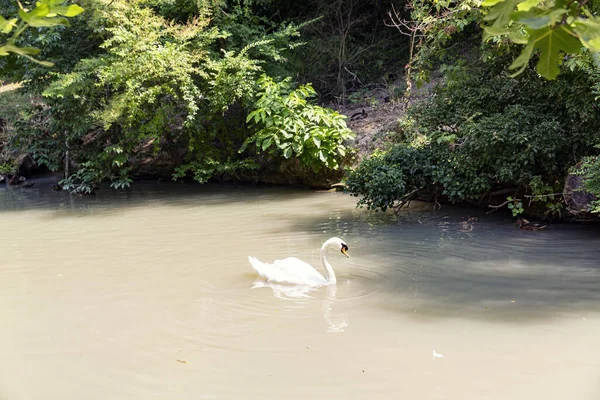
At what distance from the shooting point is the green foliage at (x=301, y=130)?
14781mm

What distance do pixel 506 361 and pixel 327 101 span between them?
47.8 ft

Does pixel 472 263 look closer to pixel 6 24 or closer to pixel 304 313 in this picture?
pixel 304 313

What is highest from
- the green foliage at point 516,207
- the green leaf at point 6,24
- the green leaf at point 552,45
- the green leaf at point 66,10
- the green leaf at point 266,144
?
the green leaf at point 66,10

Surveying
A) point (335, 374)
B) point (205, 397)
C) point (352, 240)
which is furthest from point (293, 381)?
point (352, 240)

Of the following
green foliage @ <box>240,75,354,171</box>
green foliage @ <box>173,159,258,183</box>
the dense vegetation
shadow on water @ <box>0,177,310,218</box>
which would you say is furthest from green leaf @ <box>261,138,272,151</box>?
green foliage @ <box>173,159,258,183</box>

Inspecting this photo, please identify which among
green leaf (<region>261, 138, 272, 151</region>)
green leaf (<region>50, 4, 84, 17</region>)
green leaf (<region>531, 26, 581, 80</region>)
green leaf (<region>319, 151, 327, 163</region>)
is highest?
green leaf (<region>50, 4, 84, 17</region>)

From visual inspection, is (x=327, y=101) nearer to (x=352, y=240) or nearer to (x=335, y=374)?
(x=352, y=240)

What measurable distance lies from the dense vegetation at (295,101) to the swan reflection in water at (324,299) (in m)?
3.50

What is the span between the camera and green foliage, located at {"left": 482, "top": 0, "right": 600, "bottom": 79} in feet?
5.44

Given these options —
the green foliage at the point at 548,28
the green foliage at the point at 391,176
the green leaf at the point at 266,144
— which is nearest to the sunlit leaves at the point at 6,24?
the green foliage at the point at 548,28

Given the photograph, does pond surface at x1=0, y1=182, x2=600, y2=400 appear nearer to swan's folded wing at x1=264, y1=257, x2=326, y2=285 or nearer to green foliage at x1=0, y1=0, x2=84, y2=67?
swan's folded wing at x1=264, y1=257, x2=326, y2=285

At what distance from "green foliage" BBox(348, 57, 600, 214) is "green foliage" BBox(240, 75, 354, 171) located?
2433 millimetres

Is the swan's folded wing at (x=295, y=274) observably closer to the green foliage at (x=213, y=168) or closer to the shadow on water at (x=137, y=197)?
the shadow on water at (x=137, y=197)

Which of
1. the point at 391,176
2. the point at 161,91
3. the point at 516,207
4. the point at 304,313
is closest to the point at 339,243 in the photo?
the point at 304,313
